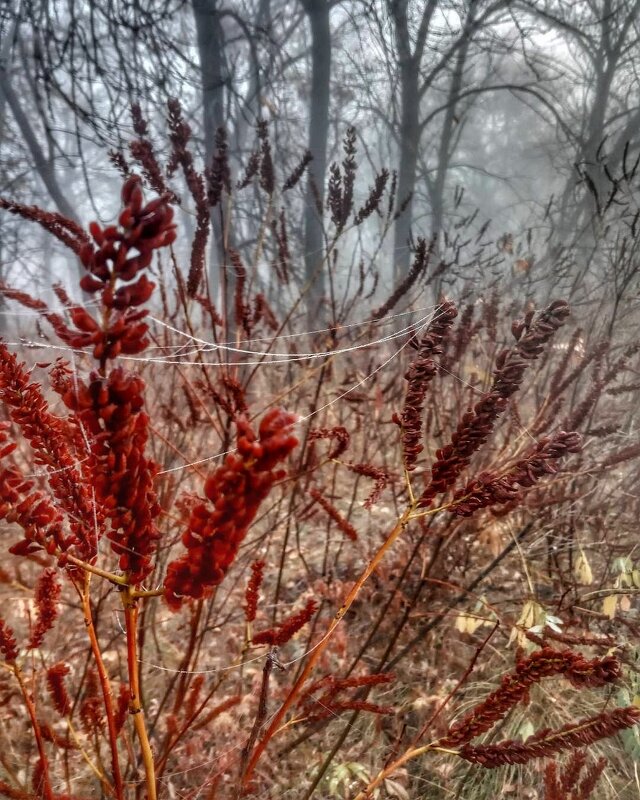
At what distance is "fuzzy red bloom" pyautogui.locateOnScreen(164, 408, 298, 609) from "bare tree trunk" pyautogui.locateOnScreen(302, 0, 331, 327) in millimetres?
2973

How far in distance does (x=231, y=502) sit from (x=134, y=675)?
33cm

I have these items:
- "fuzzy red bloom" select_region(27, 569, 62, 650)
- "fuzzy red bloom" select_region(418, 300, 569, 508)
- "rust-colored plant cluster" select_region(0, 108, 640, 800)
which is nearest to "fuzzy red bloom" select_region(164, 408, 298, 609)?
"rust-colored plant cluster" select_region(0, 108, 640, 800)

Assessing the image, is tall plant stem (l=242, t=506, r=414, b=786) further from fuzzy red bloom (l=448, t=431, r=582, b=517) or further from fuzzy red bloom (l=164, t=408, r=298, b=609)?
fuzzy red bloom (l=164, t=408, r=298, b=609)

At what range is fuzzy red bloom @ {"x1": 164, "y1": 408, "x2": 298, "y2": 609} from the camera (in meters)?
0.32

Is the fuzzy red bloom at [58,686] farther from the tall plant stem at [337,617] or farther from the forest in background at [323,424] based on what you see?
the tall plant stem at [337,617]

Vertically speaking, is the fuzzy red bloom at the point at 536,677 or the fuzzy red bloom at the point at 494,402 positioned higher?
the fuzzy red bloom at the point at 494,402

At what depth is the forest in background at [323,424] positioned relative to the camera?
53 cm

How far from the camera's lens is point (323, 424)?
7.55 feet

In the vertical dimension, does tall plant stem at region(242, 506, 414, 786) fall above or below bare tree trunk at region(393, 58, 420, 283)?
below

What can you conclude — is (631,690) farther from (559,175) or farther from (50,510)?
(559,175)

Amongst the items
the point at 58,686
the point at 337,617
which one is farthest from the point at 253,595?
the point at 58,686

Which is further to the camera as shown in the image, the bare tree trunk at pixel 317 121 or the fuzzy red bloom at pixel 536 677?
the bare tree trunk at pixel 317 121

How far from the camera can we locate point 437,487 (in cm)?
58

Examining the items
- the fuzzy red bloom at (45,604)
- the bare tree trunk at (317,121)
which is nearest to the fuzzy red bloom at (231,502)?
the fuzzy red bloom at (45,604)
